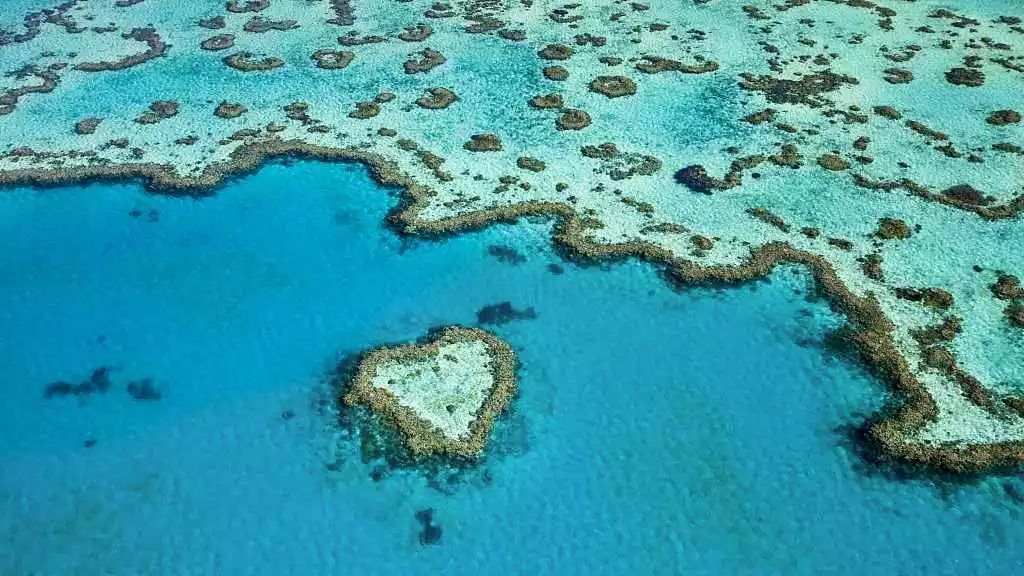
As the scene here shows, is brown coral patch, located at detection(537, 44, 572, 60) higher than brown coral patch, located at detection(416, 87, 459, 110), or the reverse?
brown coral patch, located at detection(537, 44, 572, 60)

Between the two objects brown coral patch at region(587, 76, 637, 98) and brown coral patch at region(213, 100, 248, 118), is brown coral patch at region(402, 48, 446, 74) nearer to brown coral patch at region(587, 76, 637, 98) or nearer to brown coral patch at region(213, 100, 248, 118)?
brown coral patch at region(587, 76, 637, 98)

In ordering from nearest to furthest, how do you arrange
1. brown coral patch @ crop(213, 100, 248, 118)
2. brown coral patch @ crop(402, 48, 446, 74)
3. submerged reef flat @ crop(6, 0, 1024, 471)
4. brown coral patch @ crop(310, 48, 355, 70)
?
1. submerged reef flat @ crop(6, 0, 1024, 471)
2. brown coral patch @ crop(213, 100, 248, 118)
3. brown coral patch @ crop(402, 48, 446, 74)
4. brown coral patch @ crop(310, 48, 355, 70)

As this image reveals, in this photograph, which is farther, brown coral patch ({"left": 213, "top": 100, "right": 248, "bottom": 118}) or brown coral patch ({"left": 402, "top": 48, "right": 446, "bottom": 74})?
brown coral patch ({"left": 402, "top": 48, "right": 446, "bottom": 74})

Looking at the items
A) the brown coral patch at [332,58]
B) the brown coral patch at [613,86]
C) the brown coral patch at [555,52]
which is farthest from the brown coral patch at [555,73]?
the brown coral patch at [332,58]

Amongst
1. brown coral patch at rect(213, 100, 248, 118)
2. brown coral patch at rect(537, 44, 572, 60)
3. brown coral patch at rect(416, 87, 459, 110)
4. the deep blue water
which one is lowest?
the deep blue water

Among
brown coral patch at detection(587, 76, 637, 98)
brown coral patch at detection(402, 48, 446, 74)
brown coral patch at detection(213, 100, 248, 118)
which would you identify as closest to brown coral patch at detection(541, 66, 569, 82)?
brown coral patch at detection(587, 76, 637, 98)

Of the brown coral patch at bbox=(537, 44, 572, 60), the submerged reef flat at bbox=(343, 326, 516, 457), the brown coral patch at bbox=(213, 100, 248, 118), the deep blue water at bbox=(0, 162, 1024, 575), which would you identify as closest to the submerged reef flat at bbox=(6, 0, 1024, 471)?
the brown coral patch at bbox=(213, 100, 248, 118)

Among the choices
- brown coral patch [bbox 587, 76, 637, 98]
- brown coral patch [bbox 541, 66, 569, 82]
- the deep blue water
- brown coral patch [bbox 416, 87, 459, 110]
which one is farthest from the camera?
brown coral patch [bbox 541, 66, 569, 82]
